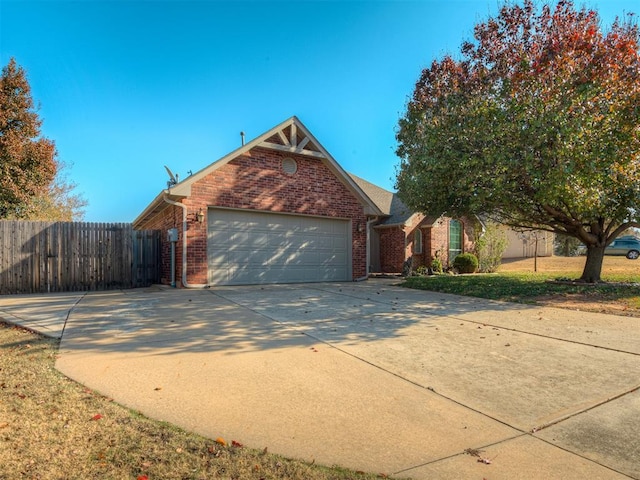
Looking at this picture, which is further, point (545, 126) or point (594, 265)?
point (594, 265)

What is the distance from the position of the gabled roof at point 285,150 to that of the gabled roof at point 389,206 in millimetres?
3222

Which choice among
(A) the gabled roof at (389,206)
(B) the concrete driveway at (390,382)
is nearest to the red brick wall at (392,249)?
(A) the gabled roof at (389,206)

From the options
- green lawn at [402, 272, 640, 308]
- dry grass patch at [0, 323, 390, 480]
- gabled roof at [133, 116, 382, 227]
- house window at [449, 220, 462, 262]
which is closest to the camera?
dry grass patch at [0, 323, 390, 480]

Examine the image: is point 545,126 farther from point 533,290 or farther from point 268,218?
point 268,218

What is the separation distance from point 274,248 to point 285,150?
124 inches

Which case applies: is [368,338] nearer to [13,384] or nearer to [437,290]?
[13,384]

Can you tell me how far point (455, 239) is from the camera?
19375mm

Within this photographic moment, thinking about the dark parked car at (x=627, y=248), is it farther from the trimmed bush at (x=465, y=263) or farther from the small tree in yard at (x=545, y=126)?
the small tree in yard at (x=545, y=126)

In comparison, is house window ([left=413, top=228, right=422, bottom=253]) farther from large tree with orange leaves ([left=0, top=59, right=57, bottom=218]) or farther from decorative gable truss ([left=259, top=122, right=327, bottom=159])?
large tree with orange leaves ([left=0, top=59, right=57, bottom=218])

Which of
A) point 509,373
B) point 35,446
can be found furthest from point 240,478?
point 509,373

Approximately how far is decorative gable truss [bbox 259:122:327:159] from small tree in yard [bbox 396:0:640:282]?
11.1 ft

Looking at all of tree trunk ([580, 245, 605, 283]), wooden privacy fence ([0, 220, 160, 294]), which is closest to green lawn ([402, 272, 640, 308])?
tree trunk ([580, 245, 605, 283])

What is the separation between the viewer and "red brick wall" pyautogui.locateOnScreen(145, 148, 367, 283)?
10969 mm

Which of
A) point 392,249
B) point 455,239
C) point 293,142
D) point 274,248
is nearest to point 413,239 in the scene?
point 392,249
